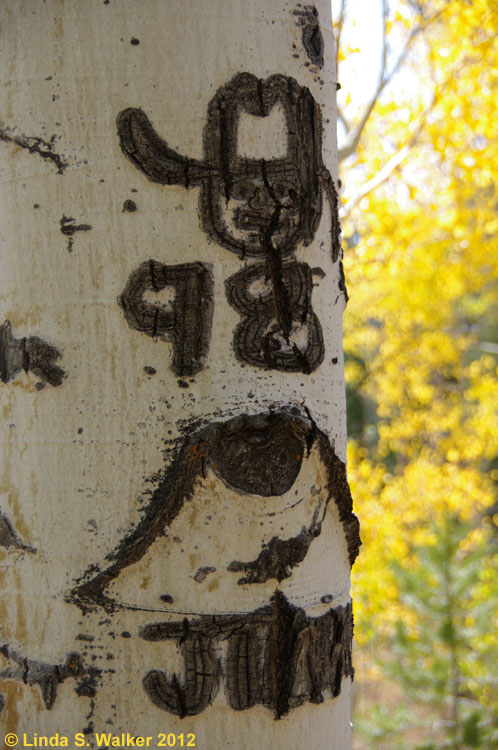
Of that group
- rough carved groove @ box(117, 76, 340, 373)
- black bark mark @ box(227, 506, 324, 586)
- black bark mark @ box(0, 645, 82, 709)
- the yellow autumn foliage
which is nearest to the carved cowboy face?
rough carved groove @ box(117, 76, 340, 373)

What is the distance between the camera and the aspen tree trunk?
1.67ft

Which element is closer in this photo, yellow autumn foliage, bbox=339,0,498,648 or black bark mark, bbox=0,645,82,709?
black bark mark, bbox=0,645,82,709

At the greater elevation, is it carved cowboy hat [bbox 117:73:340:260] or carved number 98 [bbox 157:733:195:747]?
carved cowboy hat [bbox 117:73:340:260]

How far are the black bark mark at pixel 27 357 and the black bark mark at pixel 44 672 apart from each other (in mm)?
228

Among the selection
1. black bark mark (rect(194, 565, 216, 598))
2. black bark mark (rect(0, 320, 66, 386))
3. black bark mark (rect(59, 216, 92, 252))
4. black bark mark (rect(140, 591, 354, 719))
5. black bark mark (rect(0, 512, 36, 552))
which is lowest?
black bark mark (rect(140, 591, 354, 719))

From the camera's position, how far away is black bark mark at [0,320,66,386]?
526mm

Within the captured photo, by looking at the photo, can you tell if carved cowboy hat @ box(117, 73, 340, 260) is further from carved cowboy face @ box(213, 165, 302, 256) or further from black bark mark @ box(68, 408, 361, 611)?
black bark mark @ box(68, 408, 361, 611)

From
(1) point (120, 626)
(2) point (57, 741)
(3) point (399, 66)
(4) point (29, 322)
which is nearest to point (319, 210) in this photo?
(4) point (29, 322)

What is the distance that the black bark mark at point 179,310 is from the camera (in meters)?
0.52

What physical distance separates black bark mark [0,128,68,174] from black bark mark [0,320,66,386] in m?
0.14

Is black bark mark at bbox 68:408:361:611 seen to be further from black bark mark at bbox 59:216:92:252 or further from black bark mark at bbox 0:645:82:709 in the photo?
black bark mark at bbox 59:216:92:252

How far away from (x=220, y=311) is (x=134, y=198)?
0.38 feet

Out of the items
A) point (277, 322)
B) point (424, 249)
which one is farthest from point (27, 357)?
point (424, 249)

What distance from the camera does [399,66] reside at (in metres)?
2.56
